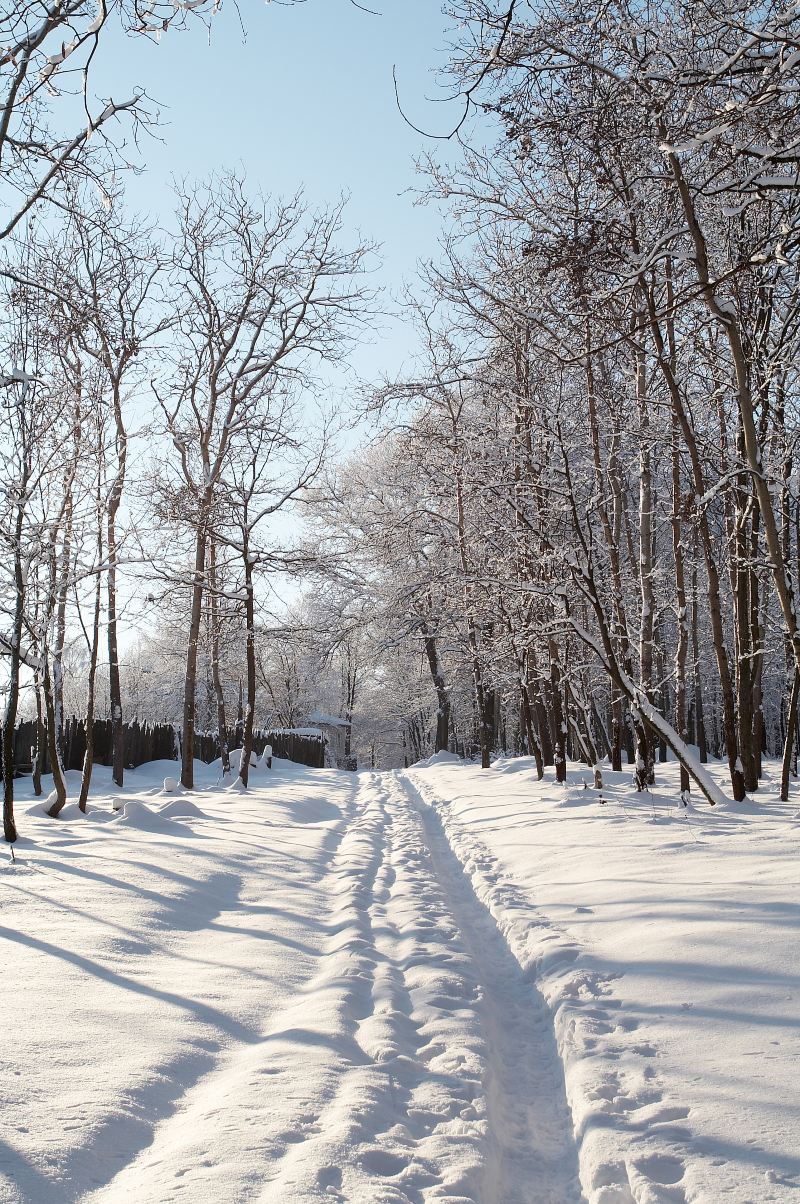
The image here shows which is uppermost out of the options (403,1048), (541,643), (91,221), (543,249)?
(543,249)

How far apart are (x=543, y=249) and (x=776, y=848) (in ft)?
19.3

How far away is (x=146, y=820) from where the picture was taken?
1107 cm

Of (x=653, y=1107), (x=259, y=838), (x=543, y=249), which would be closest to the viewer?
(x=653, y=1107)

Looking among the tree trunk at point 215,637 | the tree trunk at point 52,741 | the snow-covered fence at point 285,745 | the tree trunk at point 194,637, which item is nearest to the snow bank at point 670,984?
the tree trunk at point 52,741

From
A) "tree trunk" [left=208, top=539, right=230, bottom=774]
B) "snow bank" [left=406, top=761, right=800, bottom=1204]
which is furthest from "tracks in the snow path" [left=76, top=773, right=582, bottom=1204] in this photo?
"tree trunk" [left=208, top=539, right=230, bottom=774]

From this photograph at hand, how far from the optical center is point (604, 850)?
321 inches

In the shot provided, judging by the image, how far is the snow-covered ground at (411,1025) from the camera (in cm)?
295

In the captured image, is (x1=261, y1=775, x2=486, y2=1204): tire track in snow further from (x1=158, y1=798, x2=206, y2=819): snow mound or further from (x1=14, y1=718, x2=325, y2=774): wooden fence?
(x1=14, y1=718, x2=325, y2=774): wooden fence

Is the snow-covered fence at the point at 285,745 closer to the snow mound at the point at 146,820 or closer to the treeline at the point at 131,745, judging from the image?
the treeline at the point at 131,745

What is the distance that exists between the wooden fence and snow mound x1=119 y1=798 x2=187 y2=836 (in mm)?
6604

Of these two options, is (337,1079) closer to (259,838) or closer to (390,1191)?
(390,1191)

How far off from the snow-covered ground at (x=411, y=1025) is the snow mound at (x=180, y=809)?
3559 mm

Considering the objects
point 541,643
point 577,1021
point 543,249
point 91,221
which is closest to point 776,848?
point 577,1021

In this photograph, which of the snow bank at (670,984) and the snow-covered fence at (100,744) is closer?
the snow bank at (670,984)
